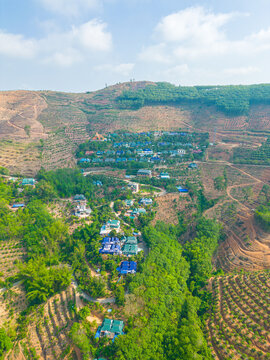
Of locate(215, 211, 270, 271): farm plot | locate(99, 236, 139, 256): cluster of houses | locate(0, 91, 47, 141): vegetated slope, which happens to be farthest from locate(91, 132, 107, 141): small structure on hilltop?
locate(215, 211, 270, 271): farm plot

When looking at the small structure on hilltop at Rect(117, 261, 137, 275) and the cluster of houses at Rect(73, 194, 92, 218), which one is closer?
the small structure on hilltop at Rect(117, 261, 137, 275)

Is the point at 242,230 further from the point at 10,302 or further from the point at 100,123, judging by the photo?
the point at 100,123

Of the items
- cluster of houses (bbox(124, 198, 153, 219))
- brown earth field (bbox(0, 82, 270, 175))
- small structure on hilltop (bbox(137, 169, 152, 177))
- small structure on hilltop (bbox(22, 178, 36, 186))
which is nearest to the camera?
cluster of houses (bbox(124, 198, 153, 219))

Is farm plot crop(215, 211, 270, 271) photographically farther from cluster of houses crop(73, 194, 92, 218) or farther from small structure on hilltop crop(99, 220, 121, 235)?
cluster of houses crop(73, 194, 92, 218)

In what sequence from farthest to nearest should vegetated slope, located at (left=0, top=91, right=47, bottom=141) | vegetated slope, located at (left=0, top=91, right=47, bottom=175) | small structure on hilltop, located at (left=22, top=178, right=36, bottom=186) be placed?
vegetated slope, located at (left=0, top=91, right=47, bottom=141)
vegetated slope, located at (left=0, top=91, right=47, bottom=175)
small structure on hilltop, located at (left=22, top=178, right=36, bottom=186)

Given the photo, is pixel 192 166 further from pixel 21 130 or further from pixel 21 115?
pixel 21 115

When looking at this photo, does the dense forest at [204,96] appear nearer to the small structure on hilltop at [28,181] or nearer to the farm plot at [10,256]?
the small structure on hilltop at [28,181]

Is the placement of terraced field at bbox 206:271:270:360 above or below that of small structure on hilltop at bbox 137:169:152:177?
below
